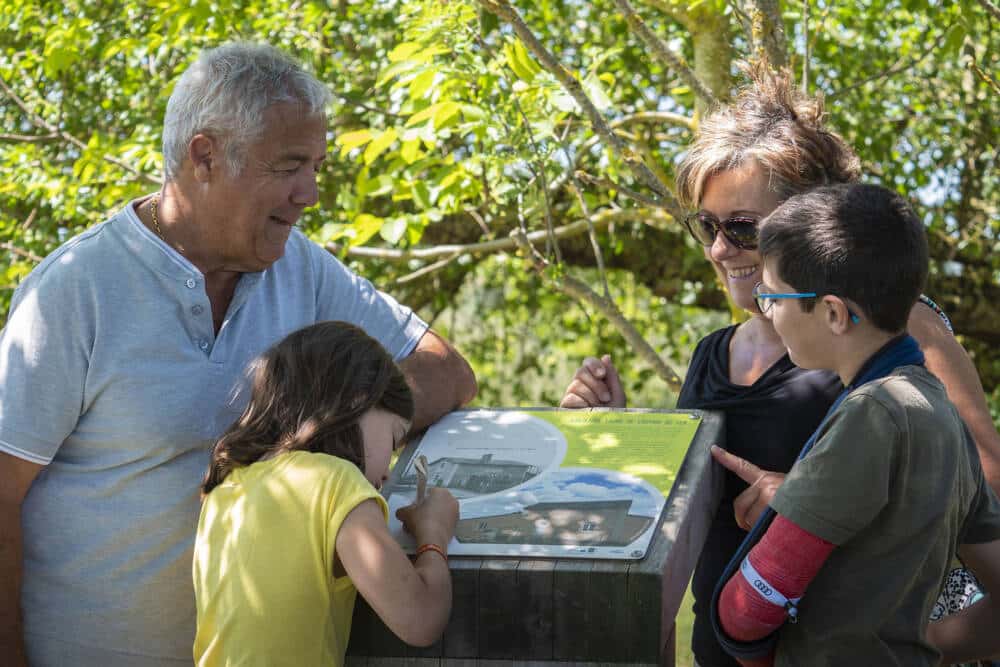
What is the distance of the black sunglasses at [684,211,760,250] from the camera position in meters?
2.41

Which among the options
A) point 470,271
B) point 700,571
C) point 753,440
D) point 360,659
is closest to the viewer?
point 360,659

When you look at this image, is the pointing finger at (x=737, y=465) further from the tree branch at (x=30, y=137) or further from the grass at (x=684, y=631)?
the tree branch at (x=30, y=137)

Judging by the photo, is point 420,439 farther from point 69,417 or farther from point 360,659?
point 69,417

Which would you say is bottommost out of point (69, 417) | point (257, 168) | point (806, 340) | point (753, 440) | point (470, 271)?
point (470, 271)

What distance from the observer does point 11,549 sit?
2240 mm

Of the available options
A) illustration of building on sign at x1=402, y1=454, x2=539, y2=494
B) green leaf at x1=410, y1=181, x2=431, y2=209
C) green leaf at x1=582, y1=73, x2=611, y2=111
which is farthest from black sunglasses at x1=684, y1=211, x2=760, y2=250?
green leaf at x1=410, y1=181, x2=431, y2=209

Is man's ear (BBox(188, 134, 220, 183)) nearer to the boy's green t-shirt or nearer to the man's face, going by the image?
the man's face

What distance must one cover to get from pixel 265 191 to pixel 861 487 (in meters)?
1.36

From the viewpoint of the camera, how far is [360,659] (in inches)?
80.1

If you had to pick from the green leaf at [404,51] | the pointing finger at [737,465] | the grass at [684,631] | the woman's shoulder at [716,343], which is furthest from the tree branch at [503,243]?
the pointing finger at [737,465]

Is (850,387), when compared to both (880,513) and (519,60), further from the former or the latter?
(519,60)

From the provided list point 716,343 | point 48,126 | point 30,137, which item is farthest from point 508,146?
point 30,137

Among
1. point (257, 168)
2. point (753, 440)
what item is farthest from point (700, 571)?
point (257, 168)

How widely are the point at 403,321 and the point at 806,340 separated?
1.14 meters
